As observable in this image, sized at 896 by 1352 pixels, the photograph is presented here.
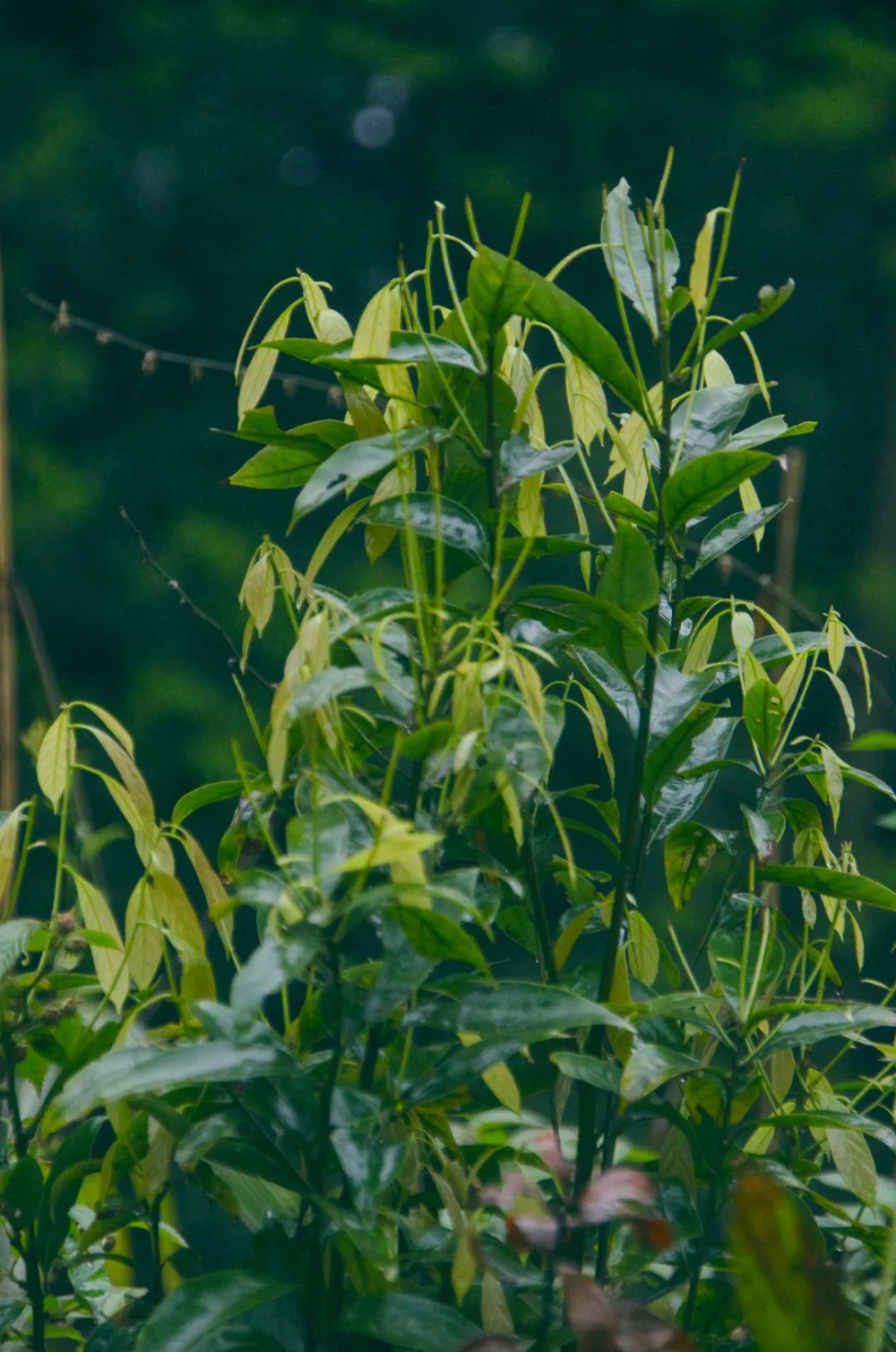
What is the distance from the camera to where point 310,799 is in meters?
0.41

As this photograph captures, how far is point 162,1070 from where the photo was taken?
1.21 feet

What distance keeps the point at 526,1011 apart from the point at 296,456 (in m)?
0.22

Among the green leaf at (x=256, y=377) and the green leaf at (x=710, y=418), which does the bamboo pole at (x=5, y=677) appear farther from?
the green leaf at (x=710, y=418)

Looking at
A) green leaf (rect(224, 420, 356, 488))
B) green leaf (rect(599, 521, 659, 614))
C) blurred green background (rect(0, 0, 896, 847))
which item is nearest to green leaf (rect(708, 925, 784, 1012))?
green leaf (rect(599, 521, 659, 614))

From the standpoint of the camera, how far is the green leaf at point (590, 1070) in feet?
1.42

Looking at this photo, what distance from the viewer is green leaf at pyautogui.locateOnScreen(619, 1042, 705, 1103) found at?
42cm

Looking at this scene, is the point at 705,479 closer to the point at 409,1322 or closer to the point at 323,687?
the point at 323,687

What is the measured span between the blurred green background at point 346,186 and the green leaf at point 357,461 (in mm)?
2740

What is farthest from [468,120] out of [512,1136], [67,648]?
[512,1136]

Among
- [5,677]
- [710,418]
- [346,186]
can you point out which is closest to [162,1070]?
[710,418]

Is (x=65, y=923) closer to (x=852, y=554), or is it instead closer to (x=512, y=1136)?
(x=512, y=1136)

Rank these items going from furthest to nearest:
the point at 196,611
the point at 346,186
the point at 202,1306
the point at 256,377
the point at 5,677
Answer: the point at 346,186 < the point at 5,677 < the point at 196,611 < the point at 256,377 < the point at 202,1306

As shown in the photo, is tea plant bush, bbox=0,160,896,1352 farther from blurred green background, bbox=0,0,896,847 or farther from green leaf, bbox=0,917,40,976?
blurred green background, bbox=0,0,896,847

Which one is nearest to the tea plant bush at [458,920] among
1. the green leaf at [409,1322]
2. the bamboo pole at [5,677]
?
the green leaf at [409,1322]
